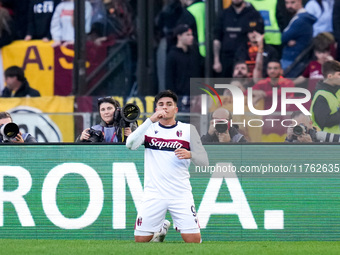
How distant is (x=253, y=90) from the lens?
40.3ft

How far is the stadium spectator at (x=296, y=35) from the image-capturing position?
43.0 ft

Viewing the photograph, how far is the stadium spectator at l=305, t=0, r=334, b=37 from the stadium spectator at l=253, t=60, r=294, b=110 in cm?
92

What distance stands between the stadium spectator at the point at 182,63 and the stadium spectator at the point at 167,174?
4.25 metres

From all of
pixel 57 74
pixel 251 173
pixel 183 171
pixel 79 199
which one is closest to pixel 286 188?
pixel 251 173

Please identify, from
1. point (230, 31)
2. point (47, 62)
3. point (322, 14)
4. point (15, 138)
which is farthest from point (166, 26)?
point (15, 138)

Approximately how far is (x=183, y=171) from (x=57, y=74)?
5.29 metres

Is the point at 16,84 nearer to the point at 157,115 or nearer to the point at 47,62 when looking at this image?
the point at 47,62

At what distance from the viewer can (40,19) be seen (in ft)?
45.2

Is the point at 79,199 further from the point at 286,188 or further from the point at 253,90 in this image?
the point at 253,90

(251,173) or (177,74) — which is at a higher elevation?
(177,74)

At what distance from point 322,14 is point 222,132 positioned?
3679mm

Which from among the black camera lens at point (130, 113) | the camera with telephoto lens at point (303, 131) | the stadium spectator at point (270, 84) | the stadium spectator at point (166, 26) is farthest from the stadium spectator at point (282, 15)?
the black camera lens at point (130, 113)

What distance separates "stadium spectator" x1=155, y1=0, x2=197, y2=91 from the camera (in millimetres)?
13336

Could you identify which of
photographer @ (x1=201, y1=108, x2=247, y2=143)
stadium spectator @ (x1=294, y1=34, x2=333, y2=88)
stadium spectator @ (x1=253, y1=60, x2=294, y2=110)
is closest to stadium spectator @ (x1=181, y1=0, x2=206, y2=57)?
stadium spectator @ (x1=253, y1=60, x2=294, y2=110)
